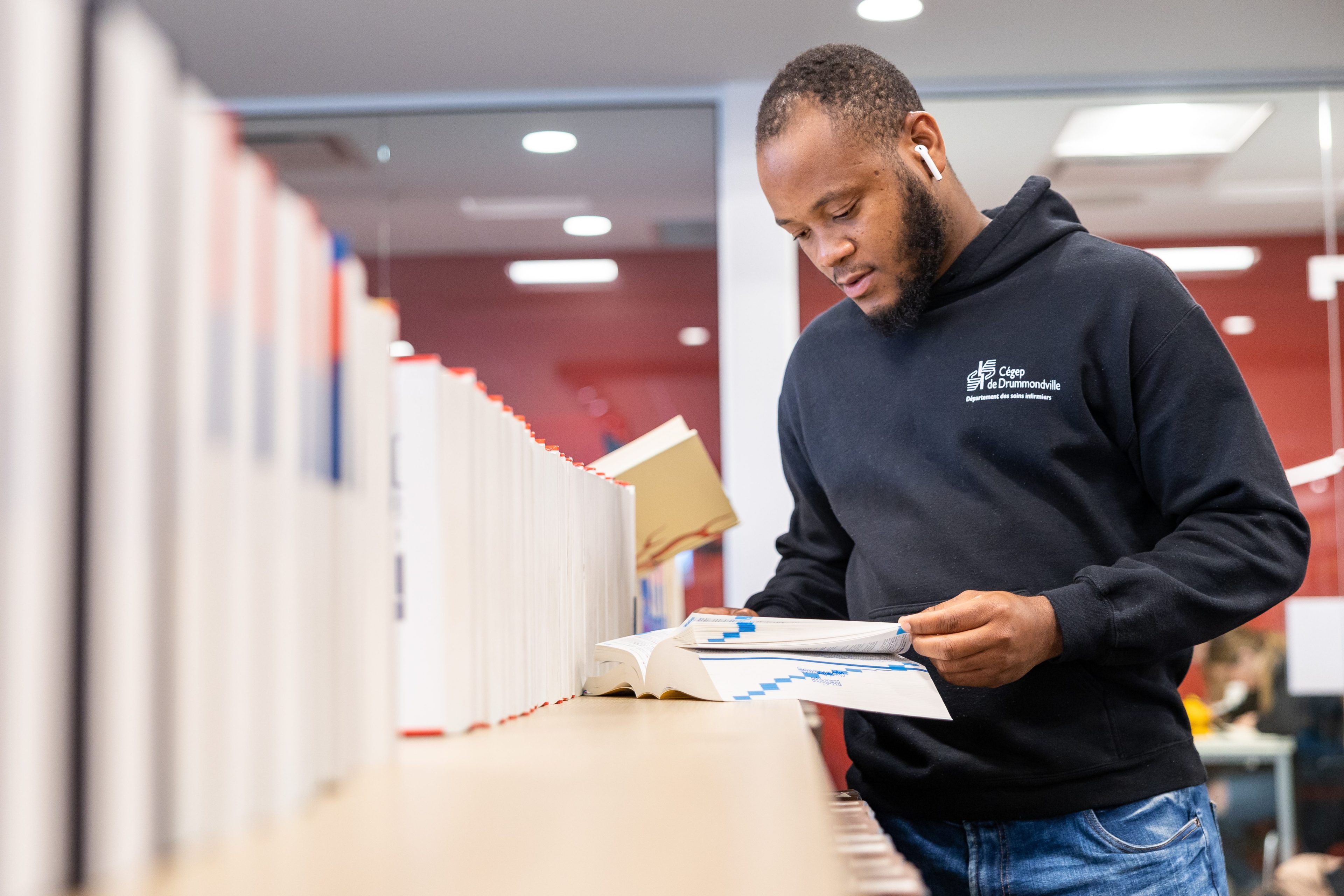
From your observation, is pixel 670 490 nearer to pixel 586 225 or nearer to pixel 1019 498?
pixel 1019 498

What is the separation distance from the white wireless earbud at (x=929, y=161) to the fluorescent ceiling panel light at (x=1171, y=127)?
210 centimetres

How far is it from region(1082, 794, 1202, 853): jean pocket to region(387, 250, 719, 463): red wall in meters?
2.18

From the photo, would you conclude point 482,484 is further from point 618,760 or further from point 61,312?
point 61,312

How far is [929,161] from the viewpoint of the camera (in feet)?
4.51

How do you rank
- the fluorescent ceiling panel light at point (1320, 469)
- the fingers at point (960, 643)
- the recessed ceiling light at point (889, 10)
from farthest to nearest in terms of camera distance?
the fluorescent ceiling panel light at point (1320, 469)
the recessed ceiling light at point (889, 10)
the fingers at point (960, 643)

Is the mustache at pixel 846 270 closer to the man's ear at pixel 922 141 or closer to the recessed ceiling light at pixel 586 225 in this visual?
the man's ear at pixel 922 141

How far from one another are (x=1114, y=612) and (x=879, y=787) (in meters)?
0.42

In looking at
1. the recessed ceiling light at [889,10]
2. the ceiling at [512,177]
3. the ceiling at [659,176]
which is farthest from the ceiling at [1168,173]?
the ceiling at [512,177]

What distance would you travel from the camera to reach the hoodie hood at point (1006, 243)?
1.33 meters

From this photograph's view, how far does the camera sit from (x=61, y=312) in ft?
1.00

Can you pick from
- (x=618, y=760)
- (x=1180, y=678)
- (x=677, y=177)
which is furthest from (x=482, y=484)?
Result: (x=677, y=177)

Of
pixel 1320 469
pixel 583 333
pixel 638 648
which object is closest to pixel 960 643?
pixel 638 648

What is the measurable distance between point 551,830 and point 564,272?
303 centimetres

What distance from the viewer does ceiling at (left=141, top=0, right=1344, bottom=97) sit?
2.77m
